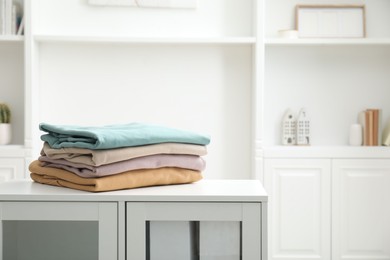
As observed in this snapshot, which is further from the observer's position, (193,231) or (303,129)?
(303,129)

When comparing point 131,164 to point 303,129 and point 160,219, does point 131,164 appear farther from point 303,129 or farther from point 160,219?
point 303,129

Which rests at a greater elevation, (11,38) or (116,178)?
(11,38)

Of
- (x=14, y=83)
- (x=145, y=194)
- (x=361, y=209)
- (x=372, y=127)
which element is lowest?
(x=361, y=209)

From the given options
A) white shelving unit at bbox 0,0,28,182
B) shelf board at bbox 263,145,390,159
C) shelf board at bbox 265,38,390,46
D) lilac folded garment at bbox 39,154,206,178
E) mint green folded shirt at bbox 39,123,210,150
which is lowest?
shelf board at bbox 263,145,390,159

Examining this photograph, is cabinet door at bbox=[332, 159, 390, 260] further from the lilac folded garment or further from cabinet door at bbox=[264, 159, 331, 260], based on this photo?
the lilac folded garment

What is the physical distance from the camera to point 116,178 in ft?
4.35

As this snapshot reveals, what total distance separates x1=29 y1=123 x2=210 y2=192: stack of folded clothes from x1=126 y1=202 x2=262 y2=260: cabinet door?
13cm

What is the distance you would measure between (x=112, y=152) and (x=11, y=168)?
77.3 inches

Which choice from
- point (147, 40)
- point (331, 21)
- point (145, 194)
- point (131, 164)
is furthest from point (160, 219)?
point (331, 21)

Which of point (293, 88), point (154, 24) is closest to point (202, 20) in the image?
point (154, 24)

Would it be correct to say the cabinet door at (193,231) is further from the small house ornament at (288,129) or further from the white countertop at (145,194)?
the small house ornament at (288,129)

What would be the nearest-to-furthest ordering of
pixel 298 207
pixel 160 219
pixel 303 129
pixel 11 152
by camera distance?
pixel 160 219, pixel 11 152, pixel 298 207, pixel 303 129

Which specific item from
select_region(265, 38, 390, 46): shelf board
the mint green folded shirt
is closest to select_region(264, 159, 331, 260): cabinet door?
select_region(265, 38, 390, 46): shelf board

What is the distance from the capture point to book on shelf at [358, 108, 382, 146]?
10.9ft
